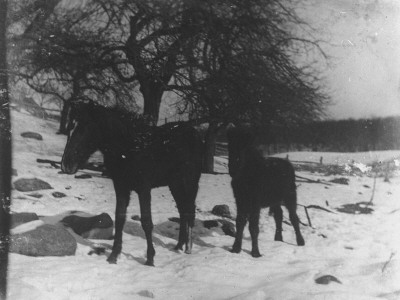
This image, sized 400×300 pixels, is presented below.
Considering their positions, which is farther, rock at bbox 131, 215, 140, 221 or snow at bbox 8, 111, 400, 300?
rock at bbox 131, 215, 140, 221

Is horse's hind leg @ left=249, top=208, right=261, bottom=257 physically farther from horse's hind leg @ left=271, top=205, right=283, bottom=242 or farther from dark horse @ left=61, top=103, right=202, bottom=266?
dark horse @ left=61, top=103, right=202, bottom=266

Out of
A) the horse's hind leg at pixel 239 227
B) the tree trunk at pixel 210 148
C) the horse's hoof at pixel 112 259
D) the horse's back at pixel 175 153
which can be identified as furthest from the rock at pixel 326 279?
the horse's hoof at pixel 112 259

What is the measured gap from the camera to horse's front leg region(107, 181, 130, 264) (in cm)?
435

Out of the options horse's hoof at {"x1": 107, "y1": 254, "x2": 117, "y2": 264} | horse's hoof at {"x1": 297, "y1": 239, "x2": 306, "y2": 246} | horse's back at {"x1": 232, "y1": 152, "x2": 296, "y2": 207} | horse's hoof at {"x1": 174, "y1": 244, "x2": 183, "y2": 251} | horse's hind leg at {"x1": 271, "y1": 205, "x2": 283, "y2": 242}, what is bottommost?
horse's hoof at {"x1": 107, "y1": 254, "x2": 117, "y2": 264}

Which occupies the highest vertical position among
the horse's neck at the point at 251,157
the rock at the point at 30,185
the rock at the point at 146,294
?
the horse's neck at the point at 251,157

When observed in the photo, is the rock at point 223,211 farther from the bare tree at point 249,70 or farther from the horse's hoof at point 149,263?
the horse's hoof at point 149,263

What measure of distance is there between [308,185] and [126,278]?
214cm

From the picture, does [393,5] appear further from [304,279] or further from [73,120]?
[73,120]

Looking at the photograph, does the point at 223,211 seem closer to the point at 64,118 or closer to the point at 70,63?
the point at 64,118

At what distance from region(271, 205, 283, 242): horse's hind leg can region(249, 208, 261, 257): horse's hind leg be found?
233mm

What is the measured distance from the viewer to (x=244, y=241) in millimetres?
4539

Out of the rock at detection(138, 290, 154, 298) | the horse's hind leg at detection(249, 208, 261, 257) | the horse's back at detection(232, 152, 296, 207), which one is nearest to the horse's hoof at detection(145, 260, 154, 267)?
the rock at detection(138, 290, 154, 298)

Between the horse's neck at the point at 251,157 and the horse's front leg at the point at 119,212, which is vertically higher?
the horse's neck at the point at 251,157

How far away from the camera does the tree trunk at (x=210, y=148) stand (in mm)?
4719
